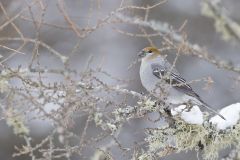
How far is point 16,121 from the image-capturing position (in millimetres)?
3965

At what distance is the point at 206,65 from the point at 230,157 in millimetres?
8828

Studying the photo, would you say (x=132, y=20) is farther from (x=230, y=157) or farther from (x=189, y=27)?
(x=189, y=27)

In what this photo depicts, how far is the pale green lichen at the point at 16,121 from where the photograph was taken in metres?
3.91

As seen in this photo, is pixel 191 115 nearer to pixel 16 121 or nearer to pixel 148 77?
pixel 16 121

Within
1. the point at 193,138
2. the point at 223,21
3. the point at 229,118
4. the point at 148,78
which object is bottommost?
the point at 193,138

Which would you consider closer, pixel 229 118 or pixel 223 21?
pixel 223 21

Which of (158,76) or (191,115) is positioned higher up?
(158,76)

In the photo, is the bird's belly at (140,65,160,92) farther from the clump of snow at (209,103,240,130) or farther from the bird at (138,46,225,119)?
the clump of snow at (209,103,240,130)

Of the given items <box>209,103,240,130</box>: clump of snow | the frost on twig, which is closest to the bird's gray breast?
<box>209,103,240,130</box>: clump of snow

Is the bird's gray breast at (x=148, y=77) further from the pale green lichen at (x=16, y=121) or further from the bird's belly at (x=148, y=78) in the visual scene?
the pale green lichen at (x=16, y=121)

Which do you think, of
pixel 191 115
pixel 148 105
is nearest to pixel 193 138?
pixel 191 115

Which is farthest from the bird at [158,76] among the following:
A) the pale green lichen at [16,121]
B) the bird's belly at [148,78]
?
the pale green lichen at [16,121]

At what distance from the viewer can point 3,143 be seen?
11859mm

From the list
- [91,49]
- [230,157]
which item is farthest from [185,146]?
[91,49]
